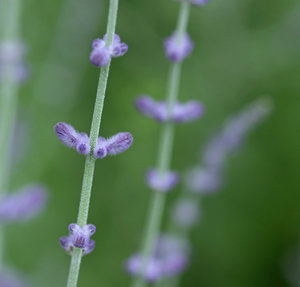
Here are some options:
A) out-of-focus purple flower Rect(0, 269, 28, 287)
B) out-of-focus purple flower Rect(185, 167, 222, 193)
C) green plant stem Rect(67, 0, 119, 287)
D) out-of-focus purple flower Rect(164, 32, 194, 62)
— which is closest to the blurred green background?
out-of-focus purple flower Rect(0, 269, 28, 287)

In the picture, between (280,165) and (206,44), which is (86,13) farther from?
(280,165)

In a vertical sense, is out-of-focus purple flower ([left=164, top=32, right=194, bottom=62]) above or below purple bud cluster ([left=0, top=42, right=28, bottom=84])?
below

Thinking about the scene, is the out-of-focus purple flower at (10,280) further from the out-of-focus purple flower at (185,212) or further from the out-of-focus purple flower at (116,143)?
A: the out-of-focus purple flower at (116,143)

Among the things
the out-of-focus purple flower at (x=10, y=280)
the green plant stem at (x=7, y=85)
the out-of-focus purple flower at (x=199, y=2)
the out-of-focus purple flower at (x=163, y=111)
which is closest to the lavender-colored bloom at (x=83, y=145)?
the out-of-focus purple flower at (x=163, y=111)

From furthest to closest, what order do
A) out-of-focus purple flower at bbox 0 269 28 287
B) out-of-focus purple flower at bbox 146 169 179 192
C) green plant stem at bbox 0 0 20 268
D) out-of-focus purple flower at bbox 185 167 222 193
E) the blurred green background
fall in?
the blurred green background, out-of-focus purple flower at bbox 0 269 28 287, out-of-focus purple flower at bbox 185 167 222 193, green plant stem at bbox 0 0 20 268, out-of-focus purple flower at bbox 146 169 179 192

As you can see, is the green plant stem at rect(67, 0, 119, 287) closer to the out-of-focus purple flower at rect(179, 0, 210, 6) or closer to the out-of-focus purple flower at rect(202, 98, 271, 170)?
the out-of-focus purple flower at rect(179, 0, 210, 6)

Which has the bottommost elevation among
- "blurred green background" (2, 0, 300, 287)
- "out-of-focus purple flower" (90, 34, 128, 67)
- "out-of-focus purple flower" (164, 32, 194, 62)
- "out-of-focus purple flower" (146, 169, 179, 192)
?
"out-of-focus purple flower" (90, 34, 128, 67)
